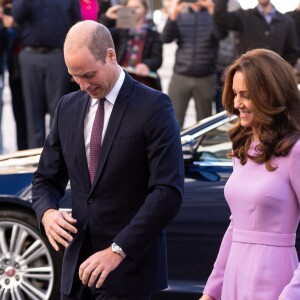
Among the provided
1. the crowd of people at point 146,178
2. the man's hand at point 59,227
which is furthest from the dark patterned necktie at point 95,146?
the man's hand at point 59,227

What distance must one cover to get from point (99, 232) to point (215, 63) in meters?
7.13

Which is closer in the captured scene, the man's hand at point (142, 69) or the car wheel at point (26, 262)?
the car wheel at point (26, 262)

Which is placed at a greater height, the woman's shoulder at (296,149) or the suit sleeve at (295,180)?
the woman's shoulder at (296,149)

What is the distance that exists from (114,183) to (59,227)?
0.87 ft

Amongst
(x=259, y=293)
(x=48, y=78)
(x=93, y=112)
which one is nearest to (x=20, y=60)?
(x=48, y=78)

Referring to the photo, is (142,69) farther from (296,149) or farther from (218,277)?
(296,149)

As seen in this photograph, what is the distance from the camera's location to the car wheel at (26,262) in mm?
6621

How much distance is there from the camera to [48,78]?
1045 cm

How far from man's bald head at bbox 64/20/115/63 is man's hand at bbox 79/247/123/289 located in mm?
721

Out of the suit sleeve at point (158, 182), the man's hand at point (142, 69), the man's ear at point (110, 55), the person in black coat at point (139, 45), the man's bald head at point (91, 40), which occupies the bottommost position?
the man's hand at point (142, 69)

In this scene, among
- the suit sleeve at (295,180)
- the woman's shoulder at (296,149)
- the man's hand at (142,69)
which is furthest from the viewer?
the man's hand at (142,69)

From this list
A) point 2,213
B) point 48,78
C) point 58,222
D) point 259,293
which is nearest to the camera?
point 259,293

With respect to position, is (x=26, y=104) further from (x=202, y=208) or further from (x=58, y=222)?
(x=58, y=222)

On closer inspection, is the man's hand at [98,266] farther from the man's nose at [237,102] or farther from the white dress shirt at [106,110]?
the man's nose at [237,102]
